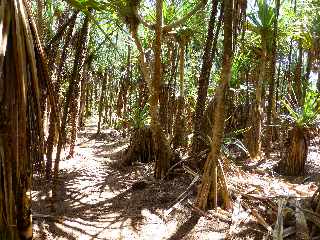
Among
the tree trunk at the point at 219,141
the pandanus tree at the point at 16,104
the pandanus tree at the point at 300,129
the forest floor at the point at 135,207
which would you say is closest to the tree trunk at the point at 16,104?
the pandanus tree at the point at 16,104

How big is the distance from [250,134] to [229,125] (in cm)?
191

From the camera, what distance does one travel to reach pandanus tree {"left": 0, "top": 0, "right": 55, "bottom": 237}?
2768 millimetres

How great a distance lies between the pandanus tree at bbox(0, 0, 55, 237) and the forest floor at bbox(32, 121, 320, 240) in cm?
129

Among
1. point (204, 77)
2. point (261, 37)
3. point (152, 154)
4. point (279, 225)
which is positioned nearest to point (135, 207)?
point (279, 225)

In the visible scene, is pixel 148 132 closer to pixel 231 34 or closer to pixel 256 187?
Result: pixel 256 187

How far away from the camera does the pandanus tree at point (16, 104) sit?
9.08ft

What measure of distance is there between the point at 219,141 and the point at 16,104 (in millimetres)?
2402

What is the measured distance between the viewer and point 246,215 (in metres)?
4.58

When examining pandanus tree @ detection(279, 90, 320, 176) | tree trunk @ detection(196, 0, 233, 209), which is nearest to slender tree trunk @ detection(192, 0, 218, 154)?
tree trunk @ detection(196, 0, 233, 209)

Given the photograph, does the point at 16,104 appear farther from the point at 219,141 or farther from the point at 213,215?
the point at 213,215

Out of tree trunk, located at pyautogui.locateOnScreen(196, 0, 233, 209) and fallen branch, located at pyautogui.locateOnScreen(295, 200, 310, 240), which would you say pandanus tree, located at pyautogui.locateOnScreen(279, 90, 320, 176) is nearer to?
tree trunk, located at pyautogui.locateOnScreen(196, 0, 233, 209)

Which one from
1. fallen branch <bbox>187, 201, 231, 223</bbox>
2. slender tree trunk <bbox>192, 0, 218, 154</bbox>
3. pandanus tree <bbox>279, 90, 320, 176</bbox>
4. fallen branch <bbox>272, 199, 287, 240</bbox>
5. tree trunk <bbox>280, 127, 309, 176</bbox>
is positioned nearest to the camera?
fallen branch <bbox>272, 199, 287, 240</bbox>

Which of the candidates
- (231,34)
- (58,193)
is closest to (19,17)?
(231,34)

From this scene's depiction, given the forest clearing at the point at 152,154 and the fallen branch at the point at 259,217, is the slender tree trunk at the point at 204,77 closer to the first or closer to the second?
the forest clearing at the point at 152,154
